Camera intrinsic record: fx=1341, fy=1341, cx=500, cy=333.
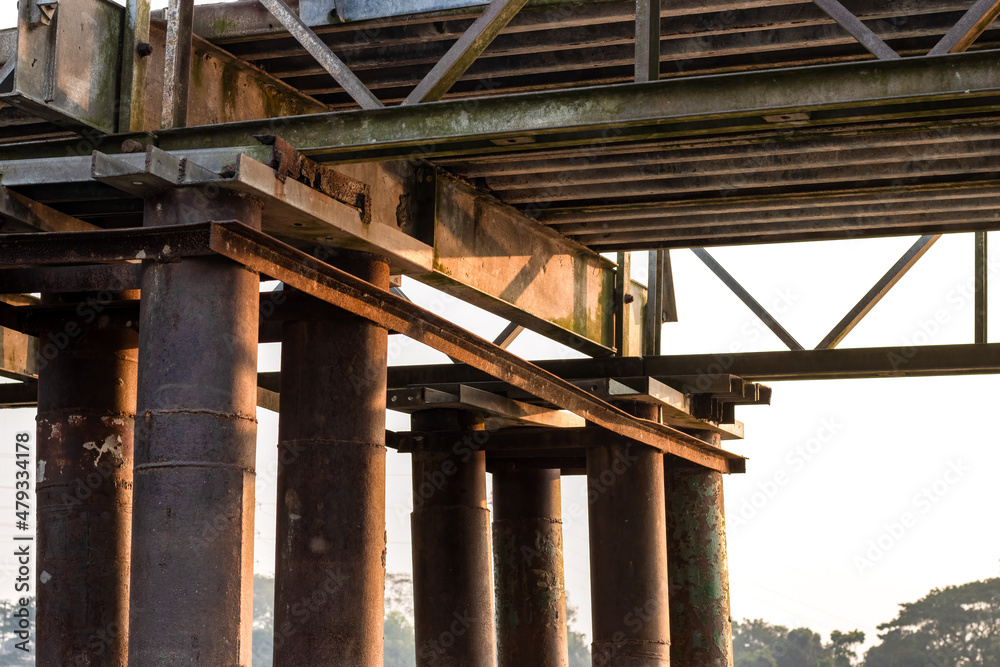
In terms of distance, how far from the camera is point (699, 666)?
53.7 ft

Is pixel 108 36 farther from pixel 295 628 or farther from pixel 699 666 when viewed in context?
pixel 699 666

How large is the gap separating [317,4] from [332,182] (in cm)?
121

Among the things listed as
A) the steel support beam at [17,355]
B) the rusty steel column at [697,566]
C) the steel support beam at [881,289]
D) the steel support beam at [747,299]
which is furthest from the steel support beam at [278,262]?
the steel support beam at [17,355]

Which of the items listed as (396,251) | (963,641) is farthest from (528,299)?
(963,641)

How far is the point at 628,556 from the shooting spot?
14688mm

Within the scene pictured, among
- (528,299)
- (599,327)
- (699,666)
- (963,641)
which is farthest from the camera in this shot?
(963,641)

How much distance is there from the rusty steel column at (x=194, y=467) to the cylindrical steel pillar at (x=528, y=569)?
33.9 feet

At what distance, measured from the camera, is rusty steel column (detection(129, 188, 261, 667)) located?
24.9ft

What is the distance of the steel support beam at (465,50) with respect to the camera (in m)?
8.02

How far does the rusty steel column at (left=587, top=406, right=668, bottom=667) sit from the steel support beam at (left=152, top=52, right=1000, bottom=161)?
7.26 meters

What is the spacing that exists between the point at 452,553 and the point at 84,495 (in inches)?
201

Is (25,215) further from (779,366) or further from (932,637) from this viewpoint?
(932,637)

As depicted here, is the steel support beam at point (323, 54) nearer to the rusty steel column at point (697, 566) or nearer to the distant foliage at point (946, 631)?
the rusty steel column at point (697, 566)

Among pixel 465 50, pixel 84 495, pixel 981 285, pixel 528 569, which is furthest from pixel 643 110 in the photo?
pixel 528 569
